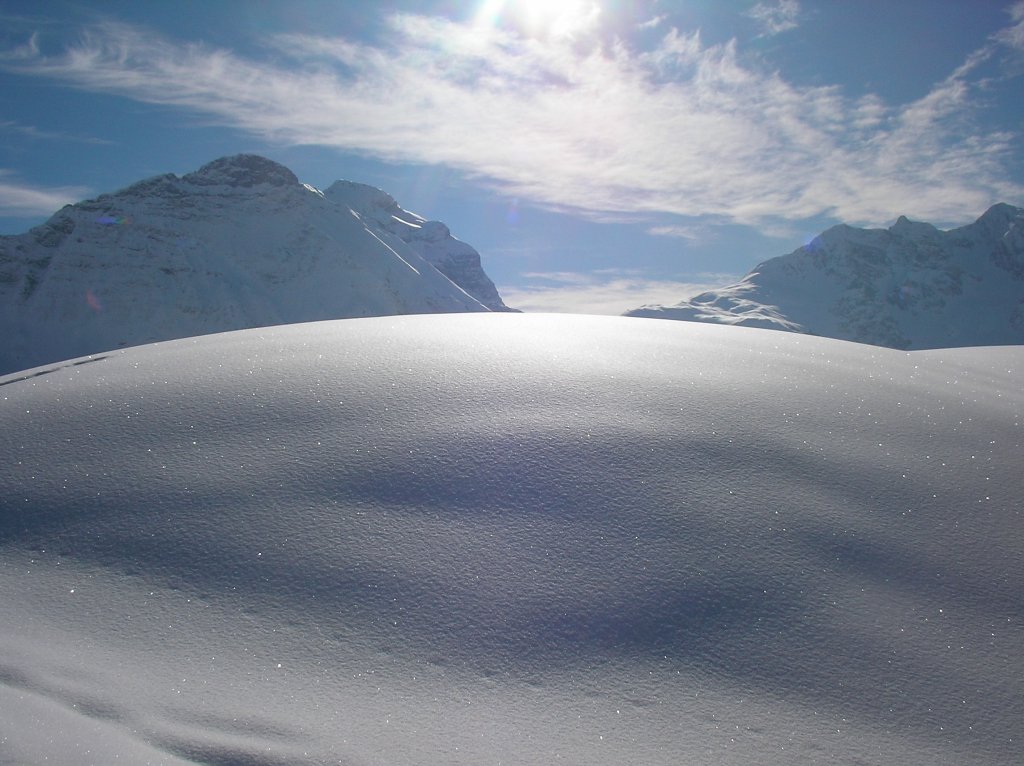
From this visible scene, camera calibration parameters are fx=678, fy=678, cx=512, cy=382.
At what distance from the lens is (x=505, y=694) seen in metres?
2.78

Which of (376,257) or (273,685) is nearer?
(273,685)

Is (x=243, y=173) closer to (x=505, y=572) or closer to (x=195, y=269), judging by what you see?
(x=195, y=269)

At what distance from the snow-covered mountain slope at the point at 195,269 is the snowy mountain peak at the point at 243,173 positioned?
43 cm

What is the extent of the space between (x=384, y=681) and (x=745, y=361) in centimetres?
481

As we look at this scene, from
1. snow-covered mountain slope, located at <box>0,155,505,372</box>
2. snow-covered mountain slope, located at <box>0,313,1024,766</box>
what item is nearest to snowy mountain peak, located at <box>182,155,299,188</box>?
snow-covered mountain slope, located at <box>0,155,505,372</box>

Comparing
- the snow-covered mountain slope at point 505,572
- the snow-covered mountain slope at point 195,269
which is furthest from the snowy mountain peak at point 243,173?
the snow-covered mountain slope at point 505,572

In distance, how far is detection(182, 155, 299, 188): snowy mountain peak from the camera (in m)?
168

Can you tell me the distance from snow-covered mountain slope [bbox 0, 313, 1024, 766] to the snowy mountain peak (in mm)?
181052

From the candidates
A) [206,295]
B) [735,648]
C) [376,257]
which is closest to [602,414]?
[735,648]

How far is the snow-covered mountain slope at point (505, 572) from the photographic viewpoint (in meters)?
2.65

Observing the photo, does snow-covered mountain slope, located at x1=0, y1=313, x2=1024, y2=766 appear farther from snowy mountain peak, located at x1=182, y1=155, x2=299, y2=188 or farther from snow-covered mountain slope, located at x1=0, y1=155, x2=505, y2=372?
snowy mountain peak, located at x1=182, y1=155, x2=299, y2=188

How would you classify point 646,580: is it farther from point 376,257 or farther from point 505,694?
point 376,257

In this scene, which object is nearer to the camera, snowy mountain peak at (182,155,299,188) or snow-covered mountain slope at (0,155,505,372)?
snow-covered mountain slope at (0,155,505,372)

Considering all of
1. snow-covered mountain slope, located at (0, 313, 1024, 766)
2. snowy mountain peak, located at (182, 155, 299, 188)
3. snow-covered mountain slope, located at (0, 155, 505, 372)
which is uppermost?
snowy mountain peak, located at (182, 155, 299, 188)
